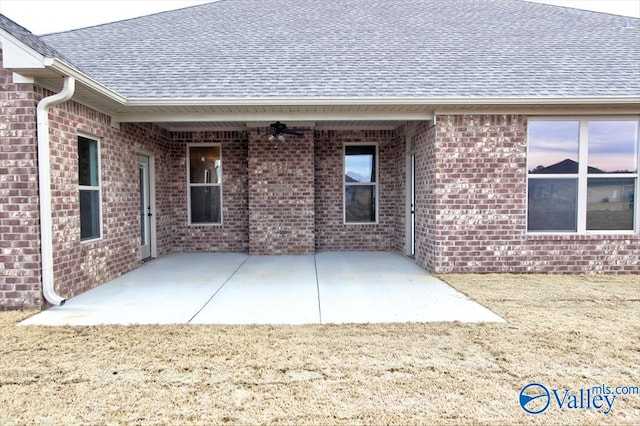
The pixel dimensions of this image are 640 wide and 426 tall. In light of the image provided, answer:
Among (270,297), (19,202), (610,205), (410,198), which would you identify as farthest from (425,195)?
(19,202)

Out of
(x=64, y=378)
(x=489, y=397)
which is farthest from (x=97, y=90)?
(x=489, y=397)

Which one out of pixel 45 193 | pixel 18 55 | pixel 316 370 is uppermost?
pixel 18 55

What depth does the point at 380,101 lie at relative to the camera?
646cm

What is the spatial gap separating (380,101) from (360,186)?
3.72 metres

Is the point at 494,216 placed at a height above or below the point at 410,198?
below

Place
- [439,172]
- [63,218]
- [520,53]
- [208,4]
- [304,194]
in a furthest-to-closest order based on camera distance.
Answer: [208,4] < [304,194] < [520,53] < [439,172] < [63,218]

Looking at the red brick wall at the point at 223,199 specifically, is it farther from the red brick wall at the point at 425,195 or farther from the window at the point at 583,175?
the window at the point at 583,175

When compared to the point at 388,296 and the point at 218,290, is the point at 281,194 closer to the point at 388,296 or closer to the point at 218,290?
the point at 218,290

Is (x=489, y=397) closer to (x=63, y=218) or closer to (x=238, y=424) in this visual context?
(x=238, y=424)

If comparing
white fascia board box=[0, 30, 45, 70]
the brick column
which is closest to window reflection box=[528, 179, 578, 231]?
the brick column

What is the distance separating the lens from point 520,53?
8211 mm

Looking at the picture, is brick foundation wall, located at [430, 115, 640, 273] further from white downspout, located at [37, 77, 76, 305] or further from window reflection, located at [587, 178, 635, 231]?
white downspout, located at [37, 77, 76, 305]

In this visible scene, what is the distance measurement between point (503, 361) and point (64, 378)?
3.59 m

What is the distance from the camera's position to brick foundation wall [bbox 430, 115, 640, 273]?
688cm
